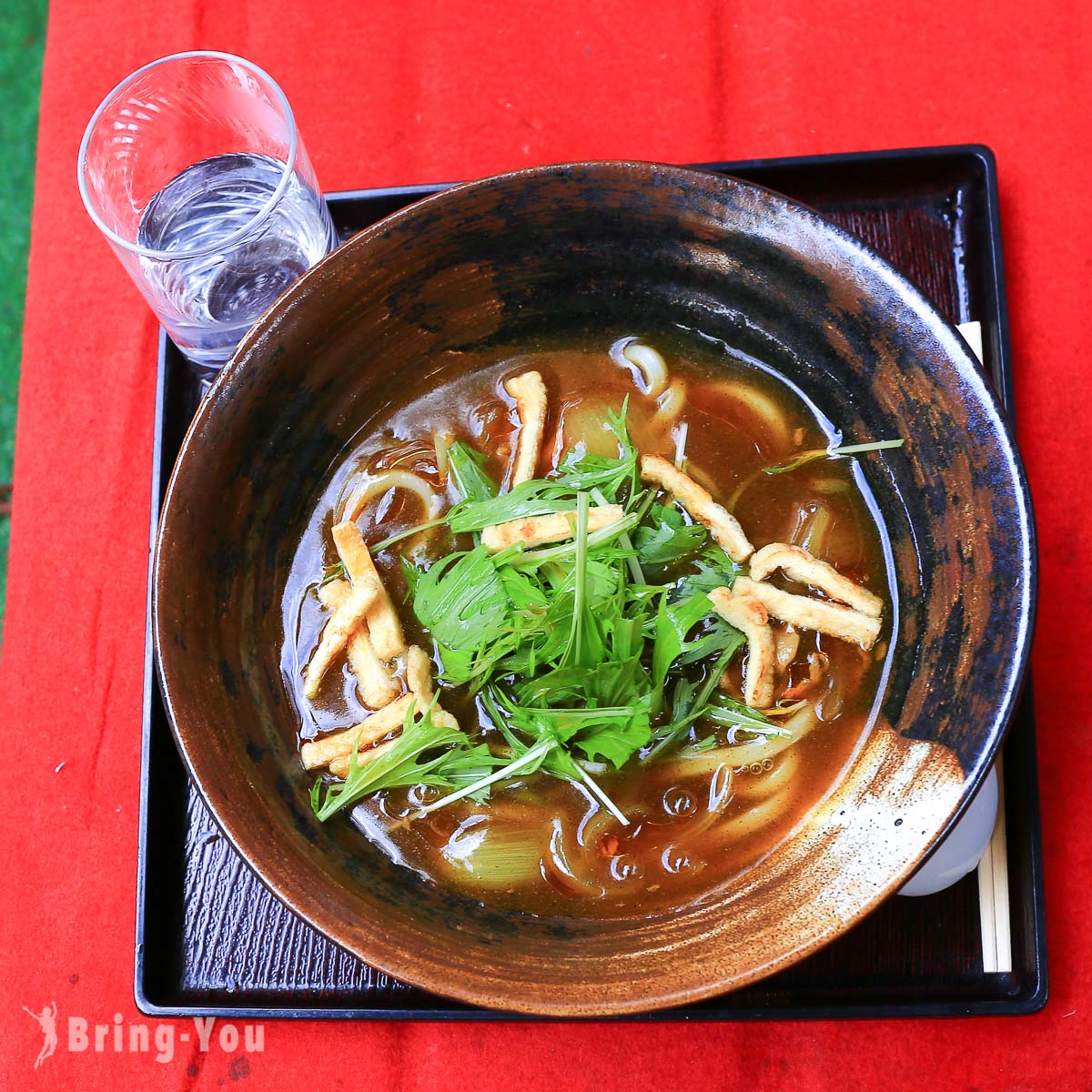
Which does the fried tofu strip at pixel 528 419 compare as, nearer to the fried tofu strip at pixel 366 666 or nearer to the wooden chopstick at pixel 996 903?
the fried tofu strip at pixel 366 666

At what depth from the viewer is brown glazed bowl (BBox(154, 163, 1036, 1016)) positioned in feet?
4.47

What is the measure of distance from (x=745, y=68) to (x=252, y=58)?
0.98 m

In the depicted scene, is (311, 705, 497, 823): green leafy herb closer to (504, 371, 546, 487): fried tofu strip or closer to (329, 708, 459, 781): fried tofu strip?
(329, 708, 459, 781): fried tofu strip

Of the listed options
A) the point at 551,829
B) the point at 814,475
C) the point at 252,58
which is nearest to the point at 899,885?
the point at 551,829

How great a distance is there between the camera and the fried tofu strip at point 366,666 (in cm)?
156

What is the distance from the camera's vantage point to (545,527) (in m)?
1.51

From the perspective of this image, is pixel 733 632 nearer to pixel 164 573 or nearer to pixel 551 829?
pixel 551 829
